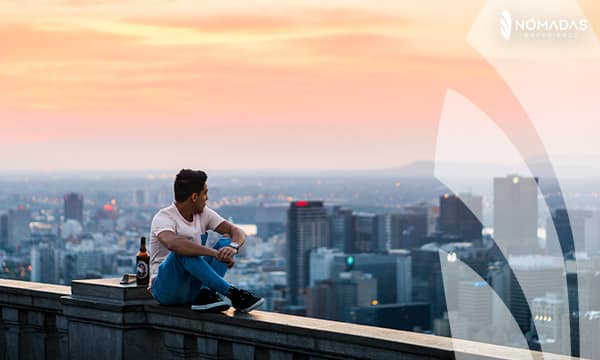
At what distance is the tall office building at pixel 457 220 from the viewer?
125m

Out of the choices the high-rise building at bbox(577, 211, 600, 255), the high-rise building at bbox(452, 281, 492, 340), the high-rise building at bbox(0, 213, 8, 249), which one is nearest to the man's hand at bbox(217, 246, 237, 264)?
the high-rise building at bbox(577, 211, 600, 255)

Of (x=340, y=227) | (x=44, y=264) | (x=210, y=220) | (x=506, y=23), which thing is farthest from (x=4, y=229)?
(x=210, y=220)

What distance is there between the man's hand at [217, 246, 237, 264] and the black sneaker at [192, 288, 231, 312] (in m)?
0.20

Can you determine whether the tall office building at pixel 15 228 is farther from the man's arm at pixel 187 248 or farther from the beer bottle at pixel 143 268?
the man's arm at pixel 187 248

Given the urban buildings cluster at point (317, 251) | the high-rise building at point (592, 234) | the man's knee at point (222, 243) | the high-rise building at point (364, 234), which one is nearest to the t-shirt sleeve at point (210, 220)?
the man's knee at point (222, 243)

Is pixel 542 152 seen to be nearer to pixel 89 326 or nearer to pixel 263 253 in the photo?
pixel 89 326

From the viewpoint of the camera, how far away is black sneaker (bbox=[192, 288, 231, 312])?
6.61 meters

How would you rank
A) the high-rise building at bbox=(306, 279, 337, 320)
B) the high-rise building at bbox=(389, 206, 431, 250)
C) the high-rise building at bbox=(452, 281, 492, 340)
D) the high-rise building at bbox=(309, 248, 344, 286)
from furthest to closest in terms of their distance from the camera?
the high-rise building at bbox=(309, 248, 344, 286), the high-rise building at bbox=(389, 206, 431, 250), the high-rise building at bbox=(306, 279, 337, 320), the high-rise building at bbox=(452, 281, 492, 340)

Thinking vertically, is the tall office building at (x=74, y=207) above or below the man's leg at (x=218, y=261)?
above

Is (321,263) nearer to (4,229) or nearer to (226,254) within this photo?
(4,229)

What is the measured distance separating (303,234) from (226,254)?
177m

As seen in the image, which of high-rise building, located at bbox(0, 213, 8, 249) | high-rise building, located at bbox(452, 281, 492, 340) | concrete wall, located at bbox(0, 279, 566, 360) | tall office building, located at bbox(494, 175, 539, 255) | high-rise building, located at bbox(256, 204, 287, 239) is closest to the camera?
concrete wall, located at bbox(0, 279, 566, 360)

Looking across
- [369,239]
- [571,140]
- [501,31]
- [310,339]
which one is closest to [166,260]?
[310,339]

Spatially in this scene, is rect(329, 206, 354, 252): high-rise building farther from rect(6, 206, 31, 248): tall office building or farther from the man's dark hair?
the man's dark hair
